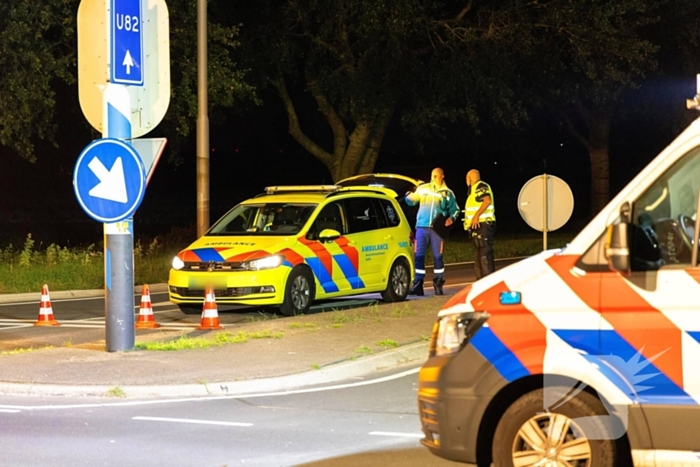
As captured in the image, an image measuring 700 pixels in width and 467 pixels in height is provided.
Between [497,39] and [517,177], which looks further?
[517,177]

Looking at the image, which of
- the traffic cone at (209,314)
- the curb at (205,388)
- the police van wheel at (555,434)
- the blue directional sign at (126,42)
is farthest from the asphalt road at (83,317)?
the police van wheel at (555,434)

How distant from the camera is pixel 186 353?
440 inches

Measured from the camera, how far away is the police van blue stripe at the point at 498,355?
560 cm

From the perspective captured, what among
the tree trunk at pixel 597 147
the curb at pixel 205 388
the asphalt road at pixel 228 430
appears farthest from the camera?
the tree trunk at pixel 597 147

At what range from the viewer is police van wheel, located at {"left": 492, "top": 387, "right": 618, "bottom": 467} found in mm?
5547

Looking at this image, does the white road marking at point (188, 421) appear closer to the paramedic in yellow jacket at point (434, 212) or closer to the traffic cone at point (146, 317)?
the traffic cone at point (146, 317)

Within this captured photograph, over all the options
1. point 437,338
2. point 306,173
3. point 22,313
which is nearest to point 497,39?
point 22,313

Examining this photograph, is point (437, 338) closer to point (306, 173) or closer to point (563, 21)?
point (563, 21)

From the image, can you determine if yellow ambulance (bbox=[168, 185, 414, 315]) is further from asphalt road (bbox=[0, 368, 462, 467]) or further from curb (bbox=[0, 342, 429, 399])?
asphalt road (bbox=[0, 368, 462, 467])

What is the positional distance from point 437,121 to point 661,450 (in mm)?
24260

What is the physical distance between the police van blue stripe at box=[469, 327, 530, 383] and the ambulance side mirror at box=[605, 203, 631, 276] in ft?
2.29

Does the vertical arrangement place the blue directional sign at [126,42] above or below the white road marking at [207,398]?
above

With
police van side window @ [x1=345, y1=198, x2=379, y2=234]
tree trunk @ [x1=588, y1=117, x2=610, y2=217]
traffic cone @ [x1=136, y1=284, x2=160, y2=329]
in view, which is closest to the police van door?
traffic cone @ [x1=136, y1=284, x2=160, y2=329]

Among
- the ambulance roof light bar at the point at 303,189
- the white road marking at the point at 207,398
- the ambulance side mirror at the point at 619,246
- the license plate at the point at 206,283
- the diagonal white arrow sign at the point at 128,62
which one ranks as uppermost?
the diagonal white arrow sign at the point at 128,62
